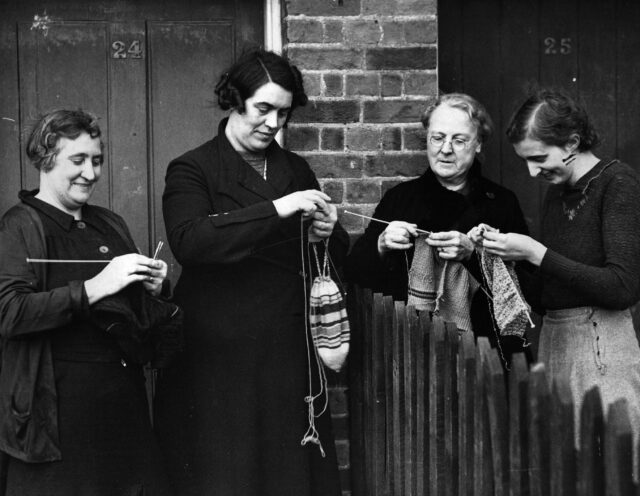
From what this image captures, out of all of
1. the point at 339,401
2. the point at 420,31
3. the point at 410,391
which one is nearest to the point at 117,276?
the point at 410,391

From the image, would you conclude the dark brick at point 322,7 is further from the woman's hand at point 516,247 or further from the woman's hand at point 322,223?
the woman's hand at point 516,247

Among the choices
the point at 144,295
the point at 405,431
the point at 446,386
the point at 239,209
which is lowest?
the point at 405,431

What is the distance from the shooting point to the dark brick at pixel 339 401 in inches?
177

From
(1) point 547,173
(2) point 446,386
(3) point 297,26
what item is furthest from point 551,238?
(3) point 297,26

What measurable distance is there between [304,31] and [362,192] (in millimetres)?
770

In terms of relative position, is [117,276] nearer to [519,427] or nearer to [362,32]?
[519,427]

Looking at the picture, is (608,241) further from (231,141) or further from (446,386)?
(231,141)

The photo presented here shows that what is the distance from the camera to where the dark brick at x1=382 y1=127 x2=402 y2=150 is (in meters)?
4.60

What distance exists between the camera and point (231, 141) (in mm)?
3896

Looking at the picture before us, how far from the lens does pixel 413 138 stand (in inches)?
182

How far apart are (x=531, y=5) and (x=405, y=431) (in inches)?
96.5

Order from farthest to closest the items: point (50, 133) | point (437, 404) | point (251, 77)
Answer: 1. point (251, 77)
2. point (50, 133)
3. point (437, 404)

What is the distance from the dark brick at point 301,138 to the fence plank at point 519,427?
2.04m

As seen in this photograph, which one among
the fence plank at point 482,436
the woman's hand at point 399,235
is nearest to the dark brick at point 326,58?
the woman's hand at point 399,235
